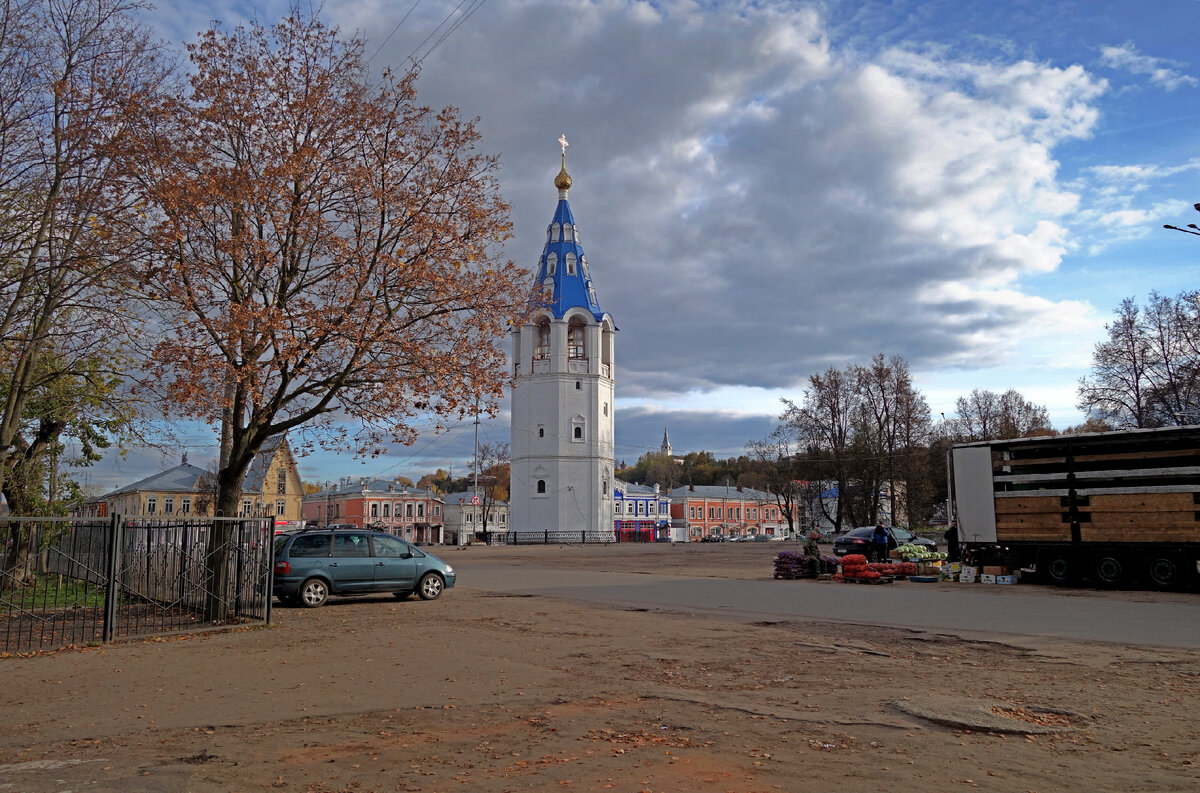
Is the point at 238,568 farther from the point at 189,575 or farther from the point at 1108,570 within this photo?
the point at 1108,570

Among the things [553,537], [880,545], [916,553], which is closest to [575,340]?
[553,537]

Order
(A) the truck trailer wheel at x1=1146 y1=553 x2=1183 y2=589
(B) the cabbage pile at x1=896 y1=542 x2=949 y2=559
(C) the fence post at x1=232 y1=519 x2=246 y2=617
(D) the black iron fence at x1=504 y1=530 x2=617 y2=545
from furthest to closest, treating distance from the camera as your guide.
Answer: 1. (D) the black iron fence at x1=504 y1=530 x2=617 y2=545
2. (B) the cabbage pile at x1=896 y1=542 x2=949 y2=559
3. (A) the truck trailer wheel at x1=1146 y1=553 x2=1183 y2=589
4. (C) the fence post at x1=232 y1=519 x2=246 y2=617

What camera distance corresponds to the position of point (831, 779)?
519cm

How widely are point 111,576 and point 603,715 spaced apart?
8.53 meters

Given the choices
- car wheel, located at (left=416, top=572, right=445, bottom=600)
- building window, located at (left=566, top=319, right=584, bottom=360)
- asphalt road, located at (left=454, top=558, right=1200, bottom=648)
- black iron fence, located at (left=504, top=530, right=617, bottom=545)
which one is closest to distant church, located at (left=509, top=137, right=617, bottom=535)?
building window, located at (left=566, top=319, right=584, bottom=360)

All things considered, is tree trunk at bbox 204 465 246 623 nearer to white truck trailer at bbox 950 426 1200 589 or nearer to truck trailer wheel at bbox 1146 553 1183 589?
white truck trailer at bbox 950 426 1200 589

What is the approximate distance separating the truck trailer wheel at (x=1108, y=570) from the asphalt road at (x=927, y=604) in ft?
2.04

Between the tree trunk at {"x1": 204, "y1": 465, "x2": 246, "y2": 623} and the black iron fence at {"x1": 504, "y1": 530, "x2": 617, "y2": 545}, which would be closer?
the tree trunk at {"x1": 204, "y1": 465, "x2": 246, "y2": 623}

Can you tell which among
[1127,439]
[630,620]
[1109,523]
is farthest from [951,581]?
[630,620]

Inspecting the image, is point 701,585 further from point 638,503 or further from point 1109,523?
point 638,503

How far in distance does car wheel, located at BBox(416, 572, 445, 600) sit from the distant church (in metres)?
54.3

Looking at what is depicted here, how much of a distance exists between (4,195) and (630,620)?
1278 cm

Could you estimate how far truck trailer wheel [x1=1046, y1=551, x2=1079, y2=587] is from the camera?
20.2 metres

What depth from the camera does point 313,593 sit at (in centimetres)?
1664
